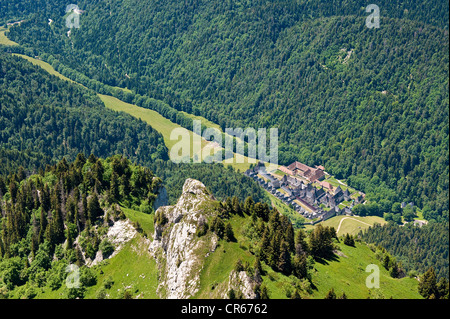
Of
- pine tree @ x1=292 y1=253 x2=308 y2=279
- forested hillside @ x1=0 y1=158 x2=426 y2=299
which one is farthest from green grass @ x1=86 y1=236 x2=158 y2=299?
pine tree @ x1=292 y1=253 x2=308 y2=279

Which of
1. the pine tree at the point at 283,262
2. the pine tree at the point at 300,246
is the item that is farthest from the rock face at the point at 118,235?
the pine tree at the point at 283,262

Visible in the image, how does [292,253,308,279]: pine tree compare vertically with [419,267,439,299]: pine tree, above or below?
above

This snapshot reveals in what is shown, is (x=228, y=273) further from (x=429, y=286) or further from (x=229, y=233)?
(x=429, y=286)

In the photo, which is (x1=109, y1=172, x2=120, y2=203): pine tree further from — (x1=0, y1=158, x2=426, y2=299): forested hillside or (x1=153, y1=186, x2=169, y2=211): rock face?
(x1=153, y1=186, x2=169, y2=211): rock face

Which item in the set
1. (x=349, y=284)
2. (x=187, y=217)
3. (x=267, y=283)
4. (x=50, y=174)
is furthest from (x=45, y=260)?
(x=349, y=284)

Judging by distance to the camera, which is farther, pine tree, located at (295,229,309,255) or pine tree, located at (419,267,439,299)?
pine tree, located at (295,229,309,255)

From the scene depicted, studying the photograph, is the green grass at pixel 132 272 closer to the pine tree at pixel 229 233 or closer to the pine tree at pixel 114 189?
the pine tree at pixel 114 189

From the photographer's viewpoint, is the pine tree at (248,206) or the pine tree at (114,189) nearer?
the pine tree at (248,206)

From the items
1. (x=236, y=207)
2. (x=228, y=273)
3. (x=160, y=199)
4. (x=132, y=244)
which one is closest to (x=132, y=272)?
(x=132, y=244)
